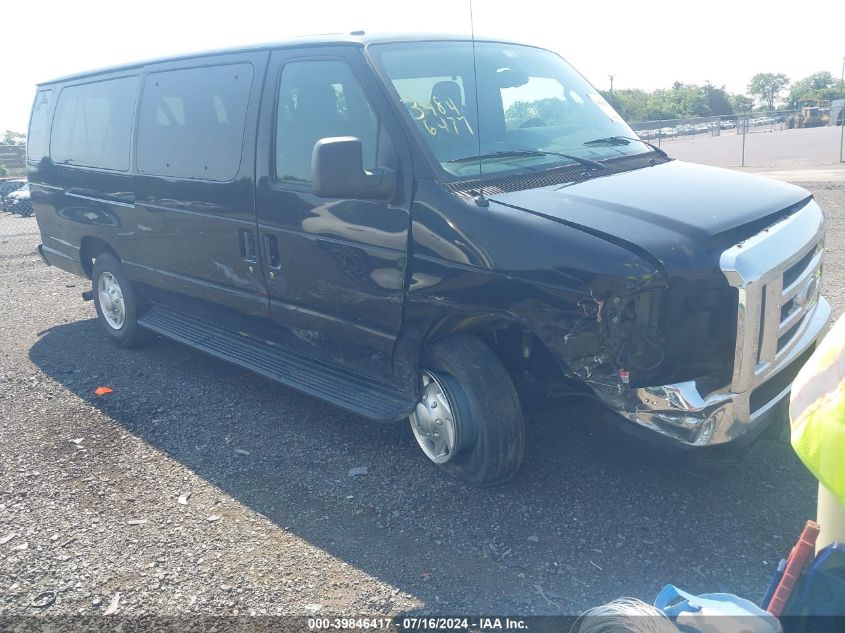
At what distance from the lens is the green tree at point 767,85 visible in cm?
10412

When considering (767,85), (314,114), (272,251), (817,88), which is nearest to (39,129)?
(272,251)

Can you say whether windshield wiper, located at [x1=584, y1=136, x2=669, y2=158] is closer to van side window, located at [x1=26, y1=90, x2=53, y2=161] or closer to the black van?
the black van

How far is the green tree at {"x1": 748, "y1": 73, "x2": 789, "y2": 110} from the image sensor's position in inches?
4099

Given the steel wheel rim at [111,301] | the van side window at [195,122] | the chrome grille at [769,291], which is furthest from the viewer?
the steel wheel rim at [111,301]

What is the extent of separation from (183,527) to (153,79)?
341cm

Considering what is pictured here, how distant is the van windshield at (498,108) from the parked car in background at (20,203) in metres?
24.1

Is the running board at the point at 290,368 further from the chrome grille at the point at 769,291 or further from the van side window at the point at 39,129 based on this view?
the van side window at the point at 39,129

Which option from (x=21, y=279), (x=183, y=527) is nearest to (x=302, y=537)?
(x=183, y=527)

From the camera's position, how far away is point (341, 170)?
3600 millimetres

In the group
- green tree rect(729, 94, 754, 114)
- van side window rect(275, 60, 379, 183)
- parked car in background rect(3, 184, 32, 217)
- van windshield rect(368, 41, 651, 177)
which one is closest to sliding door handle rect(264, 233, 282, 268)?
van side window rect(275, 60, 379, 183)

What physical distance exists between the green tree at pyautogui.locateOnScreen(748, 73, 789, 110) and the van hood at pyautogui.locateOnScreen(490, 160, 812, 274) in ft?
366

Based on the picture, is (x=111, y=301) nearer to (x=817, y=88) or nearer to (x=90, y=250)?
(x=90, y=250)

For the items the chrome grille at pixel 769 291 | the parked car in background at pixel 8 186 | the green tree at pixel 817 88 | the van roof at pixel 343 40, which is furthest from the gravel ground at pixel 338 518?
the green tree at pixel 817 88

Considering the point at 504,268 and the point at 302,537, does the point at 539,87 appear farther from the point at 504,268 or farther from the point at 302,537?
the point at 302,537
